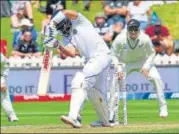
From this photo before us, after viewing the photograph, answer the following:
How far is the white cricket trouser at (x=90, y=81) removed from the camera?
11.5 m

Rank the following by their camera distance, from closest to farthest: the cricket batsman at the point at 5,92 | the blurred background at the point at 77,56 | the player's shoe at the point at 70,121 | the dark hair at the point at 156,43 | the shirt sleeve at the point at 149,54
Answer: the player's shoe at the point at 70,121
the cricket batsman at the point at 5,92
the shirt sleeve at the point at 149,54
the blurred background at the point at 77,56
the dark hair at the point at 156,43

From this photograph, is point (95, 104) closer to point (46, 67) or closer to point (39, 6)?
point (46, 67)

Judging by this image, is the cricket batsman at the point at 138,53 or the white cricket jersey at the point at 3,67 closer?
the white cricket jersey at the point at 3,67

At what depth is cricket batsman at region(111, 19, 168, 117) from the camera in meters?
15.8

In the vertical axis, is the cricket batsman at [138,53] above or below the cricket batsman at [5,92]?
above

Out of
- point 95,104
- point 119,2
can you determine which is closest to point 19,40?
point 119,2

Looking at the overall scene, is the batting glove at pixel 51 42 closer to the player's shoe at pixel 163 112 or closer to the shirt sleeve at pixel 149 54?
the player's shoe at pixel 163 112

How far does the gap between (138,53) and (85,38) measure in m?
4.52

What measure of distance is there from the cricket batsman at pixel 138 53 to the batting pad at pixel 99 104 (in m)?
2.87

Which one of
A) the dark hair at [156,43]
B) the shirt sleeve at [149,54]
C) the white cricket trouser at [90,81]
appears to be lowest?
the white cricket trouser at [90,81]

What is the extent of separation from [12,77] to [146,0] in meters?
5.10

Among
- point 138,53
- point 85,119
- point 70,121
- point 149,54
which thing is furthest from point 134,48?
point 70,121

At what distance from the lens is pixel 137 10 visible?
25484 mm

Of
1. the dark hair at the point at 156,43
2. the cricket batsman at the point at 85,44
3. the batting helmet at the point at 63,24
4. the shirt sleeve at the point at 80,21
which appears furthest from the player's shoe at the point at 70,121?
the dark hair at the point at 156,43
